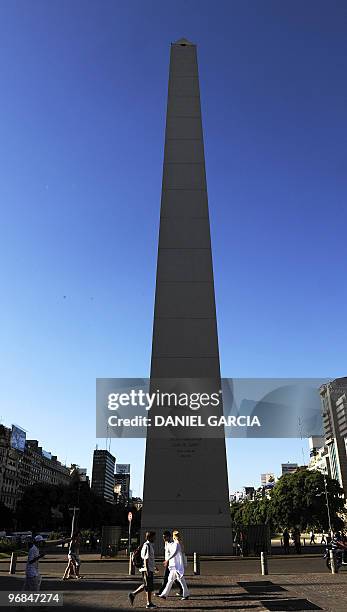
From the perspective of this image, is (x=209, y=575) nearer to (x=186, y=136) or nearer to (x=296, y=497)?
(x=186, y=136)

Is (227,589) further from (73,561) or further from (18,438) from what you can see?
(18,438)

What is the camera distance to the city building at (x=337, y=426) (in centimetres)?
9131

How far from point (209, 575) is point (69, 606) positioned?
22.1ft

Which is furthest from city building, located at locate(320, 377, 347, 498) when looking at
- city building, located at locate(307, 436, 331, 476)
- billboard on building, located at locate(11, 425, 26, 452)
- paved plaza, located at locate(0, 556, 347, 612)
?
paved plaza, located at locate(0, 556, 347, 612)

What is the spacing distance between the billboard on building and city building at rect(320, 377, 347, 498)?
64995mm

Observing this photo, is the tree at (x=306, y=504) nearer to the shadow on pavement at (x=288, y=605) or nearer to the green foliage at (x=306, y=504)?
the green foliage at (x=306, y=504)

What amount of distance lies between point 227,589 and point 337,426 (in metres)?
105

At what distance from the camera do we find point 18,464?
346 ft

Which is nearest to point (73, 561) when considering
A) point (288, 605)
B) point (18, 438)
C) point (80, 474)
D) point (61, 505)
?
point (288, 605)

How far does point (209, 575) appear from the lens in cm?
1400

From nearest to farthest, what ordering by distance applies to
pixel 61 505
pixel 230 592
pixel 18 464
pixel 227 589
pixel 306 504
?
pixel 230 592 < pixel 227 589 < pixel 306 504 < pixel 61 505 < pixel 18 464

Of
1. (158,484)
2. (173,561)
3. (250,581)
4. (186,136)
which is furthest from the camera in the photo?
(186,136)

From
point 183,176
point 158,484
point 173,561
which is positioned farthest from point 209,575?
point 183,176

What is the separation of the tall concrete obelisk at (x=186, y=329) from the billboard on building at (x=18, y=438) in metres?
85.2
